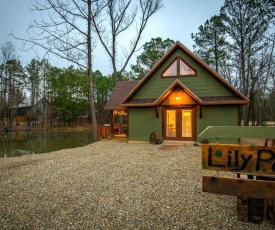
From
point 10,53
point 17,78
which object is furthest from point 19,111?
point 10,53

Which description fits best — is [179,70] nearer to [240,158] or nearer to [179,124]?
[179,124]

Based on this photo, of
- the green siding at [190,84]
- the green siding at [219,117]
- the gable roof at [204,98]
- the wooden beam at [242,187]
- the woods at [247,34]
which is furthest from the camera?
the woods at [247,34]

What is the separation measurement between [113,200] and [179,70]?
9841 mm

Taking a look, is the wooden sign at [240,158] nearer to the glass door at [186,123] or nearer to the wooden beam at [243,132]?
the wooden beam at [243,132]

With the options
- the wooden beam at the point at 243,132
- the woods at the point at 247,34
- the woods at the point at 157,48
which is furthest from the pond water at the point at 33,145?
the woods at the point at 247,34

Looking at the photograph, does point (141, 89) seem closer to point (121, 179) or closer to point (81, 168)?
point (81, 168)

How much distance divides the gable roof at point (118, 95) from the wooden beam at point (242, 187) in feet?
39.3

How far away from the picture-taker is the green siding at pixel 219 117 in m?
10.6

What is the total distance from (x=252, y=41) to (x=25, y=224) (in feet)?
67.4

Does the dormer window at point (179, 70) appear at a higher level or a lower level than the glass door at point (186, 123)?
higher

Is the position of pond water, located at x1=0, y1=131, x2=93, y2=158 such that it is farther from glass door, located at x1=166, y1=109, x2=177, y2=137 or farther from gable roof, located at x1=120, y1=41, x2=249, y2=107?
glass door, located at x1=166, y1=109, x2=177, y2=137

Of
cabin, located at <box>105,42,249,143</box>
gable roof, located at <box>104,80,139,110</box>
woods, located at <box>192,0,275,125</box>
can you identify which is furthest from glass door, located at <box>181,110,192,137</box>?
woods, located at <box>192,0,275,125</box>

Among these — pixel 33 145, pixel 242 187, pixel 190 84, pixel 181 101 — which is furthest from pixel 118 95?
pixel 242 187

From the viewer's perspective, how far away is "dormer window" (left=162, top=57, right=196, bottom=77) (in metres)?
11.9
